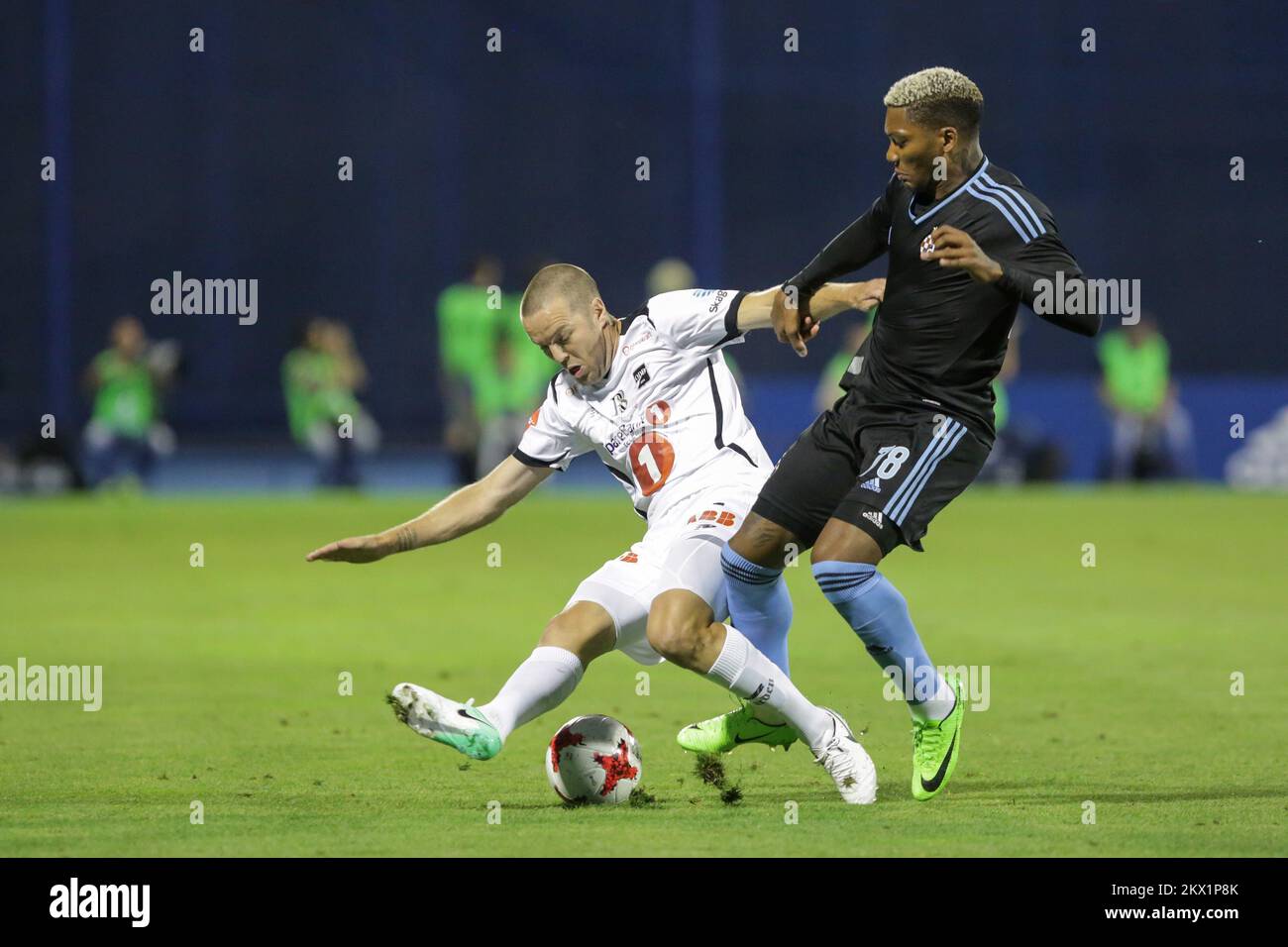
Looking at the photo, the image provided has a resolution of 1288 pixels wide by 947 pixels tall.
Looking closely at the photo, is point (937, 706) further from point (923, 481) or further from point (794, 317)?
point (794, 317)

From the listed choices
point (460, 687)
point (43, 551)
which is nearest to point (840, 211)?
point (43, 551)

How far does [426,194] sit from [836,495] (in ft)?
68.1

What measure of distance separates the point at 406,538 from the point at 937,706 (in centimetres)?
190

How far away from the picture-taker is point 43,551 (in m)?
17.1

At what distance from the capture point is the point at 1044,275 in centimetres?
637

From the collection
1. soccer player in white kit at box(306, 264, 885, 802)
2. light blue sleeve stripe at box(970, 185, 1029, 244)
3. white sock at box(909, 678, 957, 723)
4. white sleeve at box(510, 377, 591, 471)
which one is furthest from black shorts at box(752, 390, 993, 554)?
white sleeve at box(510, 377, 591, 471)

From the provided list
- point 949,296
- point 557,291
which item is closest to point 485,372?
point 557,291

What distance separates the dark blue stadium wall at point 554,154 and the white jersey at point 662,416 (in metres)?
18.3

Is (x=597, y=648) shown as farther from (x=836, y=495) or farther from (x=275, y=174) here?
(x=275, y=174)

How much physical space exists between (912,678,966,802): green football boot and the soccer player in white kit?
6.9 inches

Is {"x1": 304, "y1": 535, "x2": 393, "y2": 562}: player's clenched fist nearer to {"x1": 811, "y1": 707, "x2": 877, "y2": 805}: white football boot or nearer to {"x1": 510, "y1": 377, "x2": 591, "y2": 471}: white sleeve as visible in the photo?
{"x1": 510, "y1": 377, "x2": 591, "y2": 471}: white sleeve

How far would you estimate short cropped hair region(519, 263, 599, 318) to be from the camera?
707 centimetres

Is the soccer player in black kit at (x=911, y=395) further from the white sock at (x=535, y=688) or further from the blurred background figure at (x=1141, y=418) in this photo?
the blurred background figure at (x=1141, y=418)

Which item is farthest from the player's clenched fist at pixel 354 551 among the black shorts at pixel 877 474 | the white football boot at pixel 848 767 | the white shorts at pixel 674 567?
the white football boot at pixel 848 767
